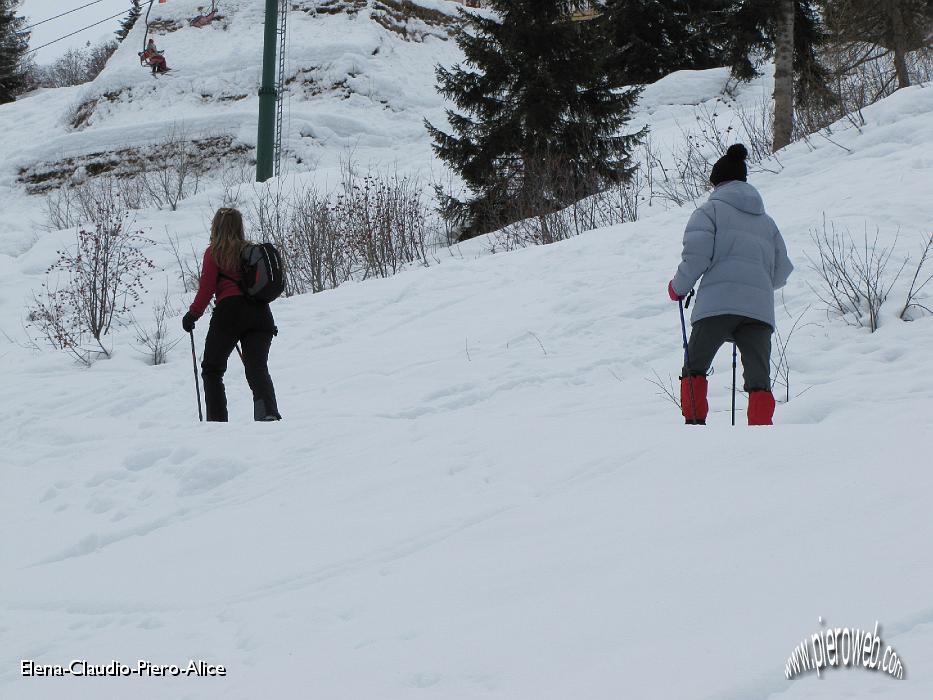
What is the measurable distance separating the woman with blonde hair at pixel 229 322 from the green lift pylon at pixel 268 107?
1159 cm

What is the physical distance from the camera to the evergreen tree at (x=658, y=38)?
2002 centimetres

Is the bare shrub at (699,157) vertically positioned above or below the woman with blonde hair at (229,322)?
above

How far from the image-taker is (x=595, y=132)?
12914mm

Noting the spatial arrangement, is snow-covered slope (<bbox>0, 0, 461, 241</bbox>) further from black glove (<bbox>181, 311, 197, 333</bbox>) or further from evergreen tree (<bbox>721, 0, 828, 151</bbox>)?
black glove (<bbox>181, 311, 197, 333</bbox>)

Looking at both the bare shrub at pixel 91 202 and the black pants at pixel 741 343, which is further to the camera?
the bare shrub at pixel 91 202

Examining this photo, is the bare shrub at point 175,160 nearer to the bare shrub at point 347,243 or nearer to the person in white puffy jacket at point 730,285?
the bare shrub at point 347,243

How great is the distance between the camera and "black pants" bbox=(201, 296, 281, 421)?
5.97 m

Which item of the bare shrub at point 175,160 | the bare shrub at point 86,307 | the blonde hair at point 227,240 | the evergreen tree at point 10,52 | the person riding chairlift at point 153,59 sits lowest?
the bare shrub at point 86,307

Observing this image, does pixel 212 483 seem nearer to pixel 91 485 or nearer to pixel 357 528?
pixel 91 485

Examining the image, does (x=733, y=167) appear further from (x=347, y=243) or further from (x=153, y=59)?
(x=153, y=59)

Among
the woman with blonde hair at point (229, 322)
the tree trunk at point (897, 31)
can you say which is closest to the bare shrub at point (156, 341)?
the woman with blonde hair at point (229, 322)

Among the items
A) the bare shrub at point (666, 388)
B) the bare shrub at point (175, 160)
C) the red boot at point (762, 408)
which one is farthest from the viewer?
the bare shrub at point (175, 160)

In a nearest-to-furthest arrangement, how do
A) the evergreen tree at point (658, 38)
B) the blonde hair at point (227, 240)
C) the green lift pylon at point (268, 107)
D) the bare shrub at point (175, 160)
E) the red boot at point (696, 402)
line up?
the red boot at point (696, 402)
the blonde hair at point (227, 240)
the green lift pylon at point (268, 107)
the bare shrub at point (175, 160)
the evergreen tree at point (658, 38)

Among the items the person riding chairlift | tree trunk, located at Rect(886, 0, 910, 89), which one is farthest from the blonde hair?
the person riding chairlift
